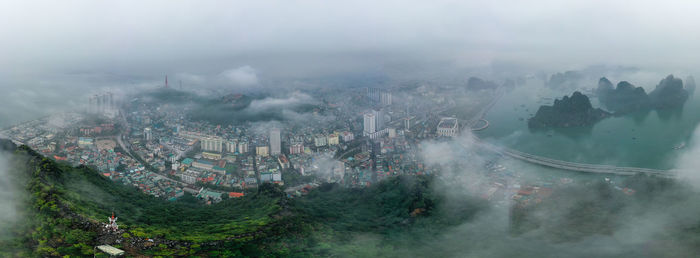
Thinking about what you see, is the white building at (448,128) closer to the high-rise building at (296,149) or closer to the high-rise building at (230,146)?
the high-rise building at (296,149)

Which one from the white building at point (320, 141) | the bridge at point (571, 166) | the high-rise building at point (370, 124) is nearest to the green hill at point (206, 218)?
the white building at point (320, 141)

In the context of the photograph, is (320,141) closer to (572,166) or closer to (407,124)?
(407,124)

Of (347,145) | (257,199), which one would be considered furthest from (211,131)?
(257,199)

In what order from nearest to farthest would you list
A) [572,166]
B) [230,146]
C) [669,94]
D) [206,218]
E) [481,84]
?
[206,218], [572,166], [230,146], [669,94], [481,84]

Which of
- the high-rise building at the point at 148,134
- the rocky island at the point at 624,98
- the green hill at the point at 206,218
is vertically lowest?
the green hill at the point at 206,218

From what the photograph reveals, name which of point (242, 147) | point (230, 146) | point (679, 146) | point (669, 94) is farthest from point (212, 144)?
point (669, 94)

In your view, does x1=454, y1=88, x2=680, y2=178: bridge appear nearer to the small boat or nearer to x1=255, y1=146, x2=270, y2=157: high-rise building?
the small boat
